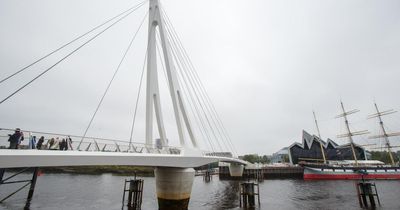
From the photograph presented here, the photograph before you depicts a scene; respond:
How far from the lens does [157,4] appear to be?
65.5 ft

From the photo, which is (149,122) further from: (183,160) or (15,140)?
(15,140)

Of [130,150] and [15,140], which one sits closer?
[15,140]

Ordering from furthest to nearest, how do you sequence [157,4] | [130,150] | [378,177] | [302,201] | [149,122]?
1. [378,177]
2. [302,201]
3. [157,4]
4. [149,122]
5. [130,150]

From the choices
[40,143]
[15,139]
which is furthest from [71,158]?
[15,139]

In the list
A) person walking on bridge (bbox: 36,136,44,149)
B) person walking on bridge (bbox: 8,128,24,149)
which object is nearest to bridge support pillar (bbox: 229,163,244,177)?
person walking on bridge (bbox: 36,136,44,149)

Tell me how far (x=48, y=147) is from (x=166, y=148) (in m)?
8.14

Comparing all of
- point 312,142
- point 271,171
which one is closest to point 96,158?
point 271,171

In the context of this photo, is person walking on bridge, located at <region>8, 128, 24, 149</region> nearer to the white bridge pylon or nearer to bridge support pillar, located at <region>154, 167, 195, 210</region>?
the white bridge pylon

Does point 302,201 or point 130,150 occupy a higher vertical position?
point 130,150

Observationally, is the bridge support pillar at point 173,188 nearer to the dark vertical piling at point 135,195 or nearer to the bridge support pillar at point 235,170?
the dark vertical piling at point 135,195

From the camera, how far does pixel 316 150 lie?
61.8 metres

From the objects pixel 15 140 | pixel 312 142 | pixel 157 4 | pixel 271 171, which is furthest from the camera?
pixel 312 142

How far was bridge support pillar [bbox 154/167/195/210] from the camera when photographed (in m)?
16.9

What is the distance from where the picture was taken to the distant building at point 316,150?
59.1 m
